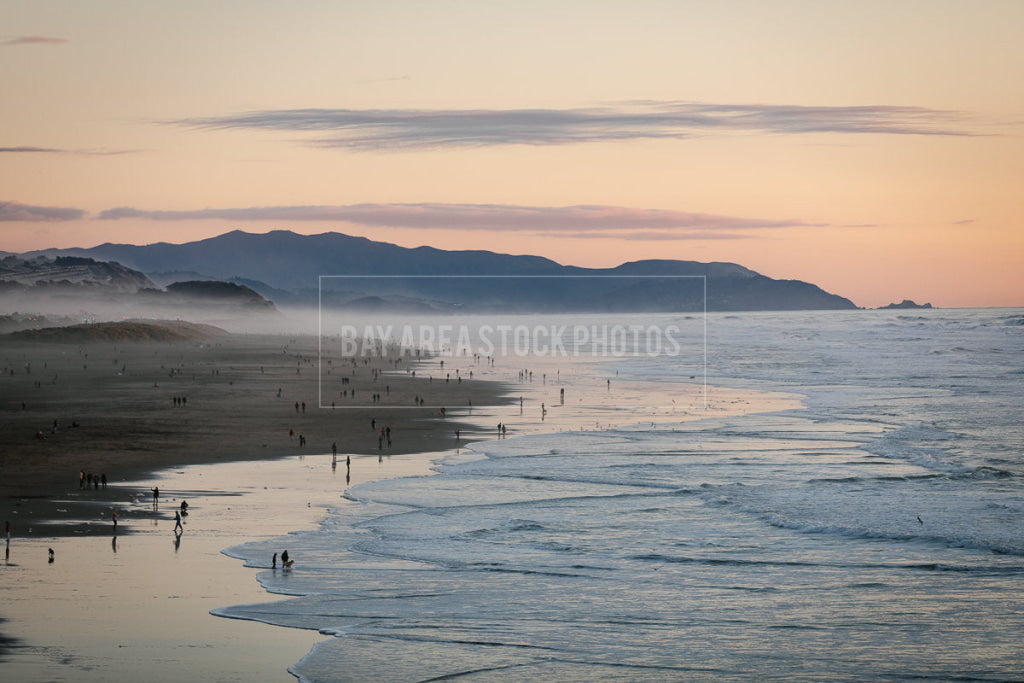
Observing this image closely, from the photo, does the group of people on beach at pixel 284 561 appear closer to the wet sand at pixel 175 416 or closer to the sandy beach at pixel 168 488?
the sandy beach at pixel 168 488

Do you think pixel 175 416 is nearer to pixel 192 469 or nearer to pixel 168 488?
pixel 192 469

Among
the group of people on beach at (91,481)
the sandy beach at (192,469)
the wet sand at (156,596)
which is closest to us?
the wet sand at (156,596)

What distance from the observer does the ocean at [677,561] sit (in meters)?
21.8

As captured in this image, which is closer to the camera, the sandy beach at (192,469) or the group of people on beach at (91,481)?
the sandy beach at (192,469)

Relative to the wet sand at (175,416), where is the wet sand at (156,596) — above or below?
below

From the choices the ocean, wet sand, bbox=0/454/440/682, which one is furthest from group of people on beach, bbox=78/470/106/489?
the ocean

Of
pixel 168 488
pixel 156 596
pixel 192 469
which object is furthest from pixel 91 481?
pixel 156 596

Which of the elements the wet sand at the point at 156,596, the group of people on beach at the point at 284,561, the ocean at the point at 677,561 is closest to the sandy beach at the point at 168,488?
the wet sand at the point at 156,596

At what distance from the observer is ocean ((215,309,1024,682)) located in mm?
21812

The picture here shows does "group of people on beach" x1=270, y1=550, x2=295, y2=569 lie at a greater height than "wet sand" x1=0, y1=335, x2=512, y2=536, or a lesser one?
lesser

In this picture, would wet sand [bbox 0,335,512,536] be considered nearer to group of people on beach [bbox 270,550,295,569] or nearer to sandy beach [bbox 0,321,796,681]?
sandy beach [bbox 0,321,796,681]

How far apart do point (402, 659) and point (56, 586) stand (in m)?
9.79

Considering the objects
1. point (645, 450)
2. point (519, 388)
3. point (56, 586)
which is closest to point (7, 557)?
point (56, 586)

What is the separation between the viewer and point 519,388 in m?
88.7
